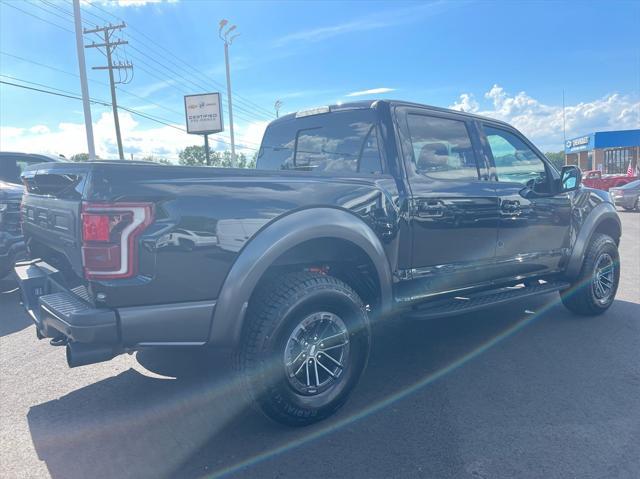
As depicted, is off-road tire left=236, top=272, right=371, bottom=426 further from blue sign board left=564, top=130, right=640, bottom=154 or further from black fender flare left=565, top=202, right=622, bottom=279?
blue sign board left=564, top=130, right=640, bottom=154

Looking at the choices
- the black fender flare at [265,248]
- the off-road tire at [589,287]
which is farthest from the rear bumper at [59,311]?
the off-road tire at [589,287]

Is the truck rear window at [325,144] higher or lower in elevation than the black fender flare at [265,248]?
higher

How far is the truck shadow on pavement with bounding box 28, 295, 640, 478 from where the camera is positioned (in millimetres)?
2510

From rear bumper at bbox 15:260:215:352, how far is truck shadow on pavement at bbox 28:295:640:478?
A: 54 centimetres

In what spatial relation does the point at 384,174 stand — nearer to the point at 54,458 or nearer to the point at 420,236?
the point at 420,236

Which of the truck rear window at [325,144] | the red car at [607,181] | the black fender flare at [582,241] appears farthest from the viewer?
the red car at [607,181]

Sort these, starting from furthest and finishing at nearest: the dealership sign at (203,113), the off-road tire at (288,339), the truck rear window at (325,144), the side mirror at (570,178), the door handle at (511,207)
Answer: the dealership sign at (203,113) → the side mirror at (570,178) → the door handle at (511,207) → the truck rear window at (325,144) → the off-road tire at (288,339)

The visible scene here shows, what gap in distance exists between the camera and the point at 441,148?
3.73 meters

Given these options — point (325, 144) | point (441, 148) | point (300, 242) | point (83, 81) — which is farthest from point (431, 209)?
point (83, 81)

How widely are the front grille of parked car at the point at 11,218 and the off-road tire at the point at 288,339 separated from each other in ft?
13.9

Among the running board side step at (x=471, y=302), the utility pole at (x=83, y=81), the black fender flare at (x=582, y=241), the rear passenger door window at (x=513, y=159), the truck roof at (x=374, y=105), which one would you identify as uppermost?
the utility pole at (x=83, y=81)

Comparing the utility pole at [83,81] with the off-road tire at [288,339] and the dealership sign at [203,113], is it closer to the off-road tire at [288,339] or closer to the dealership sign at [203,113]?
the dealership sign at [203,113]

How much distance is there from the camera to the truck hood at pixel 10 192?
549 centimetres

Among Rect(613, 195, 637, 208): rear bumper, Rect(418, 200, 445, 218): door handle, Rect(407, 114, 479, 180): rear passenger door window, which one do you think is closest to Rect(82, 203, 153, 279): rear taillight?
A: Rect(418, 200, 445, 218): door handle
